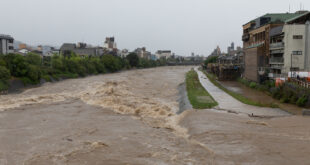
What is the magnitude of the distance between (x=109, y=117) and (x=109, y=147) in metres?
6.83

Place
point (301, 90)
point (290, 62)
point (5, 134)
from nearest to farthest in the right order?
point (5, 134) → point (301, 90) → point (290, 62)

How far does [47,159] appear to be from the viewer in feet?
39.6

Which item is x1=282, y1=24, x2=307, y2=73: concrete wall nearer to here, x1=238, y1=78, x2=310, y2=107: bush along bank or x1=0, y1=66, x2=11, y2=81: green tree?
x1=238, y1=78, x2=310, y2=107: bush along bank

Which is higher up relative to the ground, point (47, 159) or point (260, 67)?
point (260, 67)

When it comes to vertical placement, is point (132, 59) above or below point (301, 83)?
above

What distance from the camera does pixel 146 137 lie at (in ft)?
49.7

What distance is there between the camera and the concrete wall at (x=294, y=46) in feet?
109

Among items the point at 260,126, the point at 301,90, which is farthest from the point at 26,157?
the point at 301,90

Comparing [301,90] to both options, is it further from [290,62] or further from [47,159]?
[47,159]

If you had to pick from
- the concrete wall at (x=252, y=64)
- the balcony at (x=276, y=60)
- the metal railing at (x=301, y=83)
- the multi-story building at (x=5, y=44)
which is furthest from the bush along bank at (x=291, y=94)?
the multi-story building at (x=5, y=44)

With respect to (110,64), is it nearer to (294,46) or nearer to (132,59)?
(132,59)

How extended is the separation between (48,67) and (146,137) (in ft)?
155

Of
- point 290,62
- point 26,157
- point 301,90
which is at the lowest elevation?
point 26,157

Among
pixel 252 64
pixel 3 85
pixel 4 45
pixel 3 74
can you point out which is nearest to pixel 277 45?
pixel 252 64
